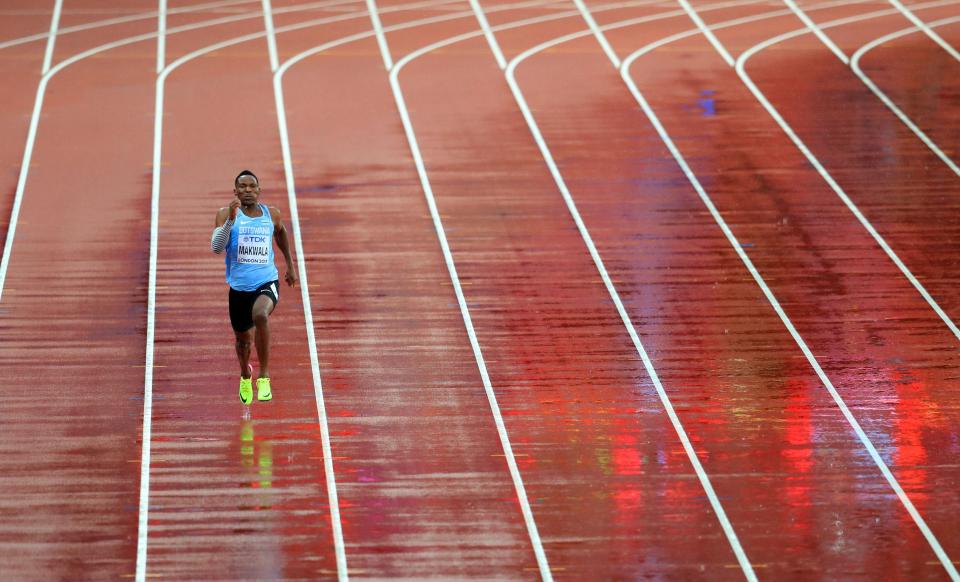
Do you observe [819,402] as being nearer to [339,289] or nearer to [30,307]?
[339,289]

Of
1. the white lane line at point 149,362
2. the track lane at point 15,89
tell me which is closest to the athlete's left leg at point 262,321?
the white lane line at point 149,362

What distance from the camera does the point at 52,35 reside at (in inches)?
624

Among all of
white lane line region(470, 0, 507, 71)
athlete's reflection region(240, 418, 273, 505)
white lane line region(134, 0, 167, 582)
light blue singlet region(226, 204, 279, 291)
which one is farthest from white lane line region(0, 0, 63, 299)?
white lane line region(470, 0, 507, 71)

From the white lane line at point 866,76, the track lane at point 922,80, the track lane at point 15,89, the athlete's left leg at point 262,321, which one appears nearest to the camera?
the athlete's left leg at point 262,321

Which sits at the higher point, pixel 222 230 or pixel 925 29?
pixel 925 29

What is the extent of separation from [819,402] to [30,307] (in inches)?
205

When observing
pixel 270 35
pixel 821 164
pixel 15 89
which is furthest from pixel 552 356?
pixel 270 35

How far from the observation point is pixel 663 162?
513 inches

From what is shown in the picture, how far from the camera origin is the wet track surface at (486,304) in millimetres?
7516

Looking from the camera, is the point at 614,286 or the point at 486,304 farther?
the point at 614,286

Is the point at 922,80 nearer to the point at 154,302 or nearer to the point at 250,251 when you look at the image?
the point at 154,302

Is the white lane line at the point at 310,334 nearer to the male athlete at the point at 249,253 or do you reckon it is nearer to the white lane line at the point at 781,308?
the male athlete at the point at 249,253

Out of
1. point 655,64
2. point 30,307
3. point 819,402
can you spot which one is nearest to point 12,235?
point 30,307

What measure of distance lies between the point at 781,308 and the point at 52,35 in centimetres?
902
